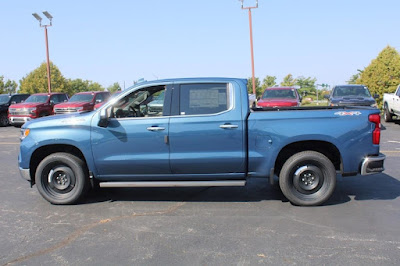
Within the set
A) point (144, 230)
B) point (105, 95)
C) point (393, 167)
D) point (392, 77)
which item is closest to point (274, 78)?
point (392, 77)

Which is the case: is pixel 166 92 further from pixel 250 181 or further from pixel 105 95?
Result: pixel 105 95

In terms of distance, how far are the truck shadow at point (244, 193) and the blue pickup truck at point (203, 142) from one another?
490 mm

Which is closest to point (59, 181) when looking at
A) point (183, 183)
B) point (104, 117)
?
point (104, 117)

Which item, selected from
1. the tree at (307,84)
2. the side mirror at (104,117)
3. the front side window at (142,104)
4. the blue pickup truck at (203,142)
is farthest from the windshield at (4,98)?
the tree at (307,84)

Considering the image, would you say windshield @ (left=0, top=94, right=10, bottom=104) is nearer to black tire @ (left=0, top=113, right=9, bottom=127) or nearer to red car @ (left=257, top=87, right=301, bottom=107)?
black tire @ (left=0, top=113, right=9, bottom=127)

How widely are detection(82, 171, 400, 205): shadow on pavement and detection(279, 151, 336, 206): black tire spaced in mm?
300

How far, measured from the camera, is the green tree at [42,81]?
2261 inches

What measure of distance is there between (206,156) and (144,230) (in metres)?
1.36

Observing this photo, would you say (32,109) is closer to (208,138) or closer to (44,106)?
(44,106)

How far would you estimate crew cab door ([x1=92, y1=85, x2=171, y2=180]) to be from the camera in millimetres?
5199

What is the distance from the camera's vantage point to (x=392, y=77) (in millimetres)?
23859

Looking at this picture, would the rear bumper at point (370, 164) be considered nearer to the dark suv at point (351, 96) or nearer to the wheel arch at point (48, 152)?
the wheel arch at point (48, 152)

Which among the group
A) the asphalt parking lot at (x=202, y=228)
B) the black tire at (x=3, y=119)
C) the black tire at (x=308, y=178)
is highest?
the black tire at (x=3, y=119)

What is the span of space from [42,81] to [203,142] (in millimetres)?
58232
